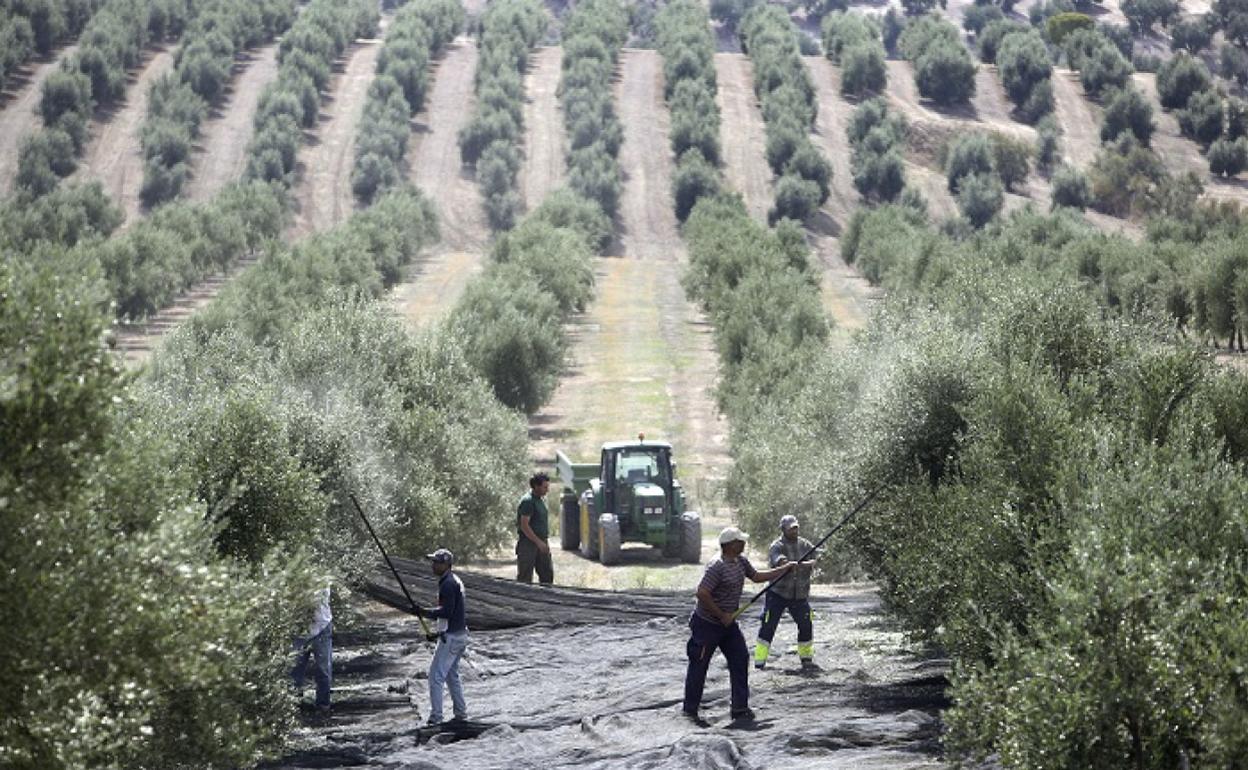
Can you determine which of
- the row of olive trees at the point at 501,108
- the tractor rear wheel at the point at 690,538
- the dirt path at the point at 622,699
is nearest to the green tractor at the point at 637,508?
the tractor rear wheel at the point at 690,538

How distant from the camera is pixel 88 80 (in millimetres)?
137500

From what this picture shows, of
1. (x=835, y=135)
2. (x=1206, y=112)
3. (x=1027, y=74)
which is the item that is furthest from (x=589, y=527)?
(x=1027, y=74)

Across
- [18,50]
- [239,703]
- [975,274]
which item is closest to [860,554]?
[239,703]

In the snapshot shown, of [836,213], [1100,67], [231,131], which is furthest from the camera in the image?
[1100,67]

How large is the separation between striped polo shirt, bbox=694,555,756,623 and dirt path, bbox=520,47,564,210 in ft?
363

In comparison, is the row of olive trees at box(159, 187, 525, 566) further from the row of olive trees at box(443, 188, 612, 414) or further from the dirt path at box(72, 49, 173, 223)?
the dirt path at box(72, 49, 173, 223)

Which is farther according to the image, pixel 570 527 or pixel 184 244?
pixel 184 244

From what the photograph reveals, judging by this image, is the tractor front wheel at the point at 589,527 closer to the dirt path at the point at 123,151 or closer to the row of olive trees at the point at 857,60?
the dirt path at the point at 123,151

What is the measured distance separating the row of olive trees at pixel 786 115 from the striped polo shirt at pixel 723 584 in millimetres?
109409

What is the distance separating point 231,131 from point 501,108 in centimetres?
2054

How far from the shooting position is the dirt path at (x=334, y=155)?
128250mm

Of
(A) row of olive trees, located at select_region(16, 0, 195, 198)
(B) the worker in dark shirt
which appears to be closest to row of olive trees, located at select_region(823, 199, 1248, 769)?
(B) the worker in dark shirt

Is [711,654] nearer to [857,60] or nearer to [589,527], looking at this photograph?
[589,527]

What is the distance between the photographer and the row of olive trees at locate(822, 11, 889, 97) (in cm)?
15838
